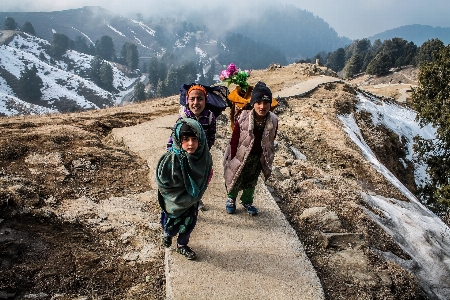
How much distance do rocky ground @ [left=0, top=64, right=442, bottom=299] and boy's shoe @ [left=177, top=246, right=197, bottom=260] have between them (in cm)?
32

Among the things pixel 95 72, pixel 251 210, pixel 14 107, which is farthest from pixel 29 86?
pixel 251 210

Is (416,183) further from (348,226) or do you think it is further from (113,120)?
(113,120)

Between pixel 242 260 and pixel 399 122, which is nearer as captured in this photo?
pixel 242 260

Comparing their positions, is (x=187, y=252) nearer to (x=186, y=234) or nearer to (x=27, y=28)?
(x=186, y=234)

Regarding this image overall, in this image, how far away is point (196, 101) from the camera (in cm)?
366

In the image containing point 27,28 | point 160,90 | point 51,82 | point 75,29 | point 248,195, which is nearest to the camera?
point 248,195

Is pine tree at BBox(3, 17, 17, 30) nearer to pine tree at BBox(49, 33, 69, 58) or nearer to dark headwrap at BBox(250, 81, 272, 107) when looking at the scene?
pine tree at BBox(49, 33, 69, 58)

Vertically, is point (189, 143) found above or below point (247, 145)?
above

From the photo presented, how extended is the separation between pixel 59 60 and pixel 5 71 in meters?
28.7

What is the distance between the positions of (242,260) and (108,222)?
77.2 inches

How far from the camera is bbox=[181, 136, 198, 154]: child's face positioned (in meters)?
2.92

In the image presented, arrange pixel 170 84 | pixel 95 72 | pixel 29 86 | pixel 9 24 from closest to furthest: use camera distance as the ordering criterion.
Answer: pixel 29 86 < pixel 170 84 < pixel 95 72 < pixel 9 24

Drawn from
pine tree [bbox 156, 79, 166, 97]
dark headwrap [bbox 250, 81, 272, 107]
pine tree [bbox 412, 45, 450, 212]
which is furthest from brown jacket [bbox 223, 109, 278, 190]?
pine tree [bbox 156, 79, 166, 97]

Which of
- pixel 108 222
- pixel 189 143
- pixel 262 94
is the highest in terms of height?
pixel 262 94
